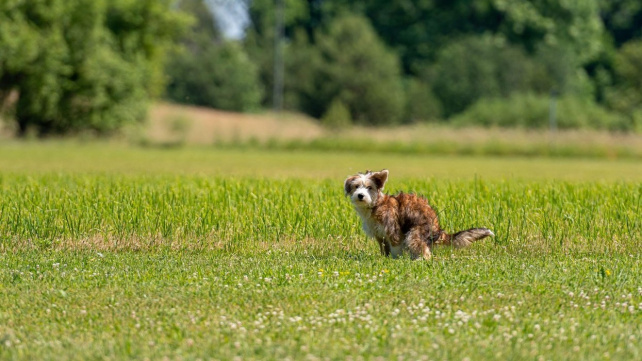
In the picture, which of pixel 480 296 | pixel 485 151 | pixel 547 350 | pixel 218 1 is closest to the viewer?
pixel 547 350

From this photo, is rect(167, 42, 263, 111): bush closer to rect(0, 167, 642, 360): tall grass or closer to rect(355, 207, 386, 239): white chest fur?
rect(0, 167, 642, 360): tall grass

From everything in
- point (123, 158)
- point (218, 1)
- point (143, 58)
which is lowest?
point (123, 158)

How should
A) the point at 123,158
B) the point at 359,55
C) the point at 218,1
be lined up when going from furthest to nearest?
the point at 218,1, the point at 359,55, the point at 123,158

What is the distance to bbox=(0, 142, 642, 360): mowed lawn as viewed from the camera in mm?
7566

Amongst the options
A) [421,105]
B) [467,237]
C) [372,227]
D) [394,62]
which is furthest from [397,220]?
[394,62]

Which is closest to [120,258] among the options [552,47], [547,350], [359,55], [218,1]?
[547,350]

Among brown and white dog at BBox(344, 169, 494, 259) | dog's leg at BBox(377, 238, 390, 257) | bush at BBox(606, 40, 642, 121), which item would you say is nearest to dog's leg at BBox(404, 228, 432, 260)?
brown and white dog at BBox(344, 169, 494, 259)

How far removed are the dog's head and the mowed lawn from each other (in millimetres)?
750

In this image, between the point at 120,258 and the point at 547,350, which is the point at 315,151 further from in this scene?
the point at 547,350

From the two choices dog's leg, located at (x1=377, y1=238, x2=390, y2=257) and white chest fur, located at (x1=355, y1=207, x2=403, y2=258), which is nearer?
→ white chest fur, located at (x1=355, y1=207, x2=403, y2=258)

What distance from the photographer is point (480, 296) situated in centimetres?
920

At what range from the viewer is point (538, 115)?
220 ft

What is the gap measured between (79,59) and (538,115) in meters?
31.6

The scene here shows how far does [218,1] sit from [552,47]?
31.5 meters
